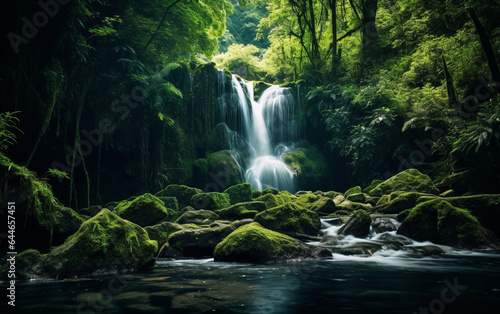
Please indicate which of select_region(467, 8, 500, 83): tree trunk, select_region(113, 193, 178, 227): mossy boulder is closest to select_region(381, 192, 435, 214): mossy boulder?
select_region(467, 8, 500, 83): tree trunk

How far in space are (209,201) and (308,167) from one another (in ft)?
30.2

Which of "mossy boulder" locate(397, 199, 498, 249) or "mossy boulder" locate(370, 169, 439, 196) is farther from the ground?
"mossy boulder" locate(370, 169, 439, 196)

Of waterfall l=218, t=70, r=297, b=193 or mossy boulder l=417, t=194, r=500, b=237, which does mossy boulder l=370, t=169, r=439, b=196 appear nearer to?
mossy boulder l=417, t=194, r=500, b=237

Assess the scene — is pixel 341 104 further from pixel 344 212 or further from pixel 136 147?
pixel 136 147

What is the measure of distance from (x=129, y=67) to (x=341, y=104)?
12.4 m

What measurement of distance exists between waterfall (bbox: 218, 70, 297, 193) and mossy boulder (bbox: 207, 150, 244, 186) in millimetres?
958

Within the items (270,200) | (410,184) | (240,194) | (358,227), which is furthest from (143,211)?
(410,184)

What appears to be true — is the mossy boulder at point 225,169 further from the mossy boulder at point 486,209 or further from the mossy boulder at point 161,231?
the mossy boulder at point 486,209

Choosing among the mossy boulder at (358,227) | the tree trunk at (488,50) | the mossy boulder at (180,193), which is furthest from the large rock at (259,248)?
the tree trunk at (488,50)

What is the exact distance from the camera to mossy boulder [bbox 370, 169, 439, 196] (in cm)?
1197

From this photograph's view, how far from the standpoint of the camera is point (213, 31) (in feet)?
53.5

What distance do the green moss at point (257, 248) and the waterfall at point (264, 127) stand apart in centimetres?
1163

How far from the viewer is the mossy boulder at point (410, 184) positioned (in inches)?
471

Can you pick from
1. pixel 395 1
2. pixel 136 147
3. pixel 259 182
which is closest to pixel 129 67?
pixel 136 147
